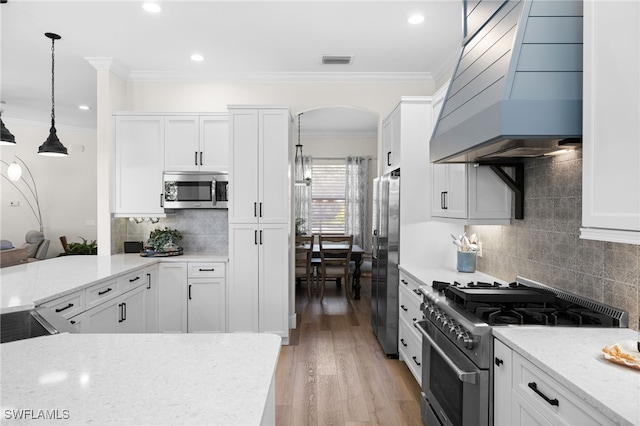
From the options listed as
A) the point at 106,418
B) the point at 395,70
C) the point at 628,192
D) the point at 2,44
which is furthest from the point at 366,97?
the point at 106,418

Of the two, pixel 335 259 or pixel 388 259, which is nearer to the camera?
pixel 388 259

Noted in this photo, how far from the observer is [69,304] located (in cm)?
236

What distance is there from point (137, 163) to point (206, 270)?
1385 mm

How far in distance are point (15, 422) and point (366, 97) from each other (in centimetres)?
412

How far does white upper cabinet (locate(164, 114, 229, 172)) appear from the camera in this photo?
407cm

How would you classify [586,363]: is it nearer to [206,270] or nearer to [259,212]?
[259,212]

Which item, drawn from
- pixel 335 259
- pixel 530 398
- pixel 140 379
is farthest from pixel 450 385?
pixel 335 259

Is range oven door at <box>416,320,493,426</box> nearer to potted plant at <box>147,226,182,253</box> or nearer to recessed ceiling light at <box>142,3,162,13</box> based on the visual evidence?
potted plant at <box>147,226,182,253</box>

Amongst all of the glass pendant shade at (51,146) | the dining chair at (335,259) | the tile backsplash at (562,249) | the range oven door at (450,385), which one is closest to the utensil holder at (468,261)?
the tile backsplash at (562,249)

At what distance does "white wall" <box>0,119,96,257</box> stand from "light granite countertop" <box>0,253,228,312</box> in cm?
396

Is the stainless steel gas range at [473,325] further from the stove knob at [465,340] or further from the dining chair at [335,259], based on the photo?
the dining chair at [335,259]

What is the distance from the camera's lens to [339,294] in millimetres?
6168

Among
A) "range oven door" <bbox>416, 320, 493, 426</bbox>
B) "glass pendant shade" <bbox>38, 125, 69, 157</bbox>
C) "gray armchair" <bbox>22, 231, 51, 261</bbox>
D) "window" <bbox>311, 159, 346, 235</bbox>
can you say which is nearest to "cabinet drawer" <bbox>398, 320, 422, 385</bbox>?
"range oven door" <bbox>416, 320, 493, 426</bbox>

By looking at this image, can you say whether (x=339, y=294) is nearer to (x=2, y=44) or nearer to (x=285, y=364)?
(x=285, y=364)
